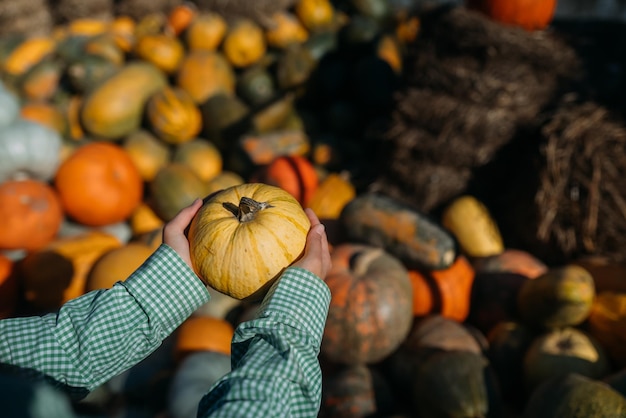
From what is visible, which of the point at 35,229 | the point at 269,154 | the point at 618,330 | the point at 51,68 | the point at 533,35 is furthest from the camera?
the point at 51,68

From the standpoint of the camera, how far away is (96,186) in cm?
363

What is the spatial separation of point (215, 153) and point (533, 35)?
9.03 ft

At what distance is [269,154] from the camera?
4.23m

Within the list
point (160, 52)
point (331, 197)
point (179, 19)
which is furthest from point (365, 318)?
point (179, 19)

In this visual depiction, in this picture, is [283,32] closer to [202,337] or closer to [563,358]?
[202,337]

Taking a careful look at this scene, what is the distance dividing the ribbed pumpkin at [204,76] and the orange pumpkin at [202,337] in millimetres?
2585

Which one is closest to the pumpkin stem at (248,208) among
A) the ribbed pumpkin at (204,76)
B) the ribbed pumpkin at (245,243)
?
the ribbed pumpkin at (245,243)

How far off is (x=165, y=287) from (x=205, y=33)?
14.4 ft

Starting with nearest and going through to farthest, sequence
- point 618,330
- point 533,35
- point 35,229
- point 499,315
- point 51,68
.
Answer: point 618,330
point 499,315
point 35,229
point 533,35
point 51,68

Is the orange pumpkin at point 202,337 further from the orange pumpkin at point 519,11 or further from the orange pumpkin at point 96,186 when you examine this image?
the orange pumpkin at point 519,11

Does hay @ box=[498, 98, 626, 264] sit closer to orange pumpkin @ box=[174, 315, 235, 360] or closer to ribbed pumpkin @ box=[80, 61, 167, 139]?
orange pumpkin @ box=[174, 315, 235, 360]

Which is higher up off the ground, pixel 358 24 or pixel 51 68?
pixel 358 24

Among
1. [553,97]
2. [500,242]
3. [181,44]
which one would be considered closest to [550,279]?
[500,242]

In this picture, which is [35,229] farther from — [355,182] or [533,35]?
[533,35]
